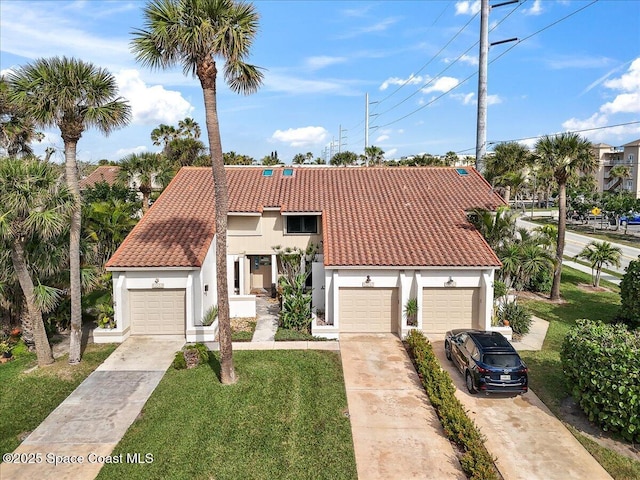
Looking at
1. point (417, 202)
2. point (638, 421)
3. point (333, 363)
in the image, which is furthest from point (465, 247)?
point (638, 421)

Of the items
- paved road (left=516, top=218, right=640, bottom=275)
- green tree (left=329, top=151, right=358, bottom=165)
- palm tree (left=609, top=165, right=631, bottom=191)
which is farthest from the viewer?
palm tree (left=609, top=165, right=631, bottom=191)

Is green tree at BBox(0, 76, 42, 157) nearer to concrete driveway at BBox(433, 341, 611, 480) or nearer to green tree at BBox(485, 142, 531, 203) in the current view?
concrete driveway at BBox(433, 341, 611, 480)

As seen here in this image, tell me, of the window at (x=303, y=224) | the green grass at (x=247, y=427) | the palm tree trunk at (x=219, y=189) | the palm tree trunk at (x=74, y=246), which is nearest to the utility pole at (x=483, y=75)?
the window at (x=303, y=224)

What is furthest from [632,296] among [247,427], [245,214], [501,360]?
[245,214]

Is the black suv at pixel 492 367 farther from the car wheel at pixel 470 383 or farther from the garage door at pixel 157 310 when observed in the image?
the garage door at pixel 157 310

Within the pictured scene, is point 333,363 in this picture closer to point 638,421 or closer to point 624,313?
point 638,421

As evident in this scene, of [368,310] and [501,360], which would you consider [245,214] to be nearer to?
[368,310]

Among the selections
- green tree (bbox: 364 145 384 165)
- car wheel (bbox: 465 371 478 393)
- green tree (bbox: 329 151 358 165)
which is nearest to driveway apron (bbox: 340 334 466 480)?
car wheel (bbox: 465 371 478 393)
